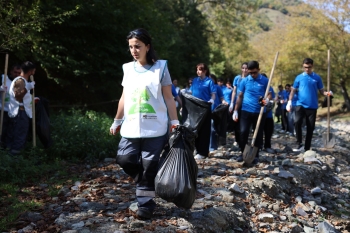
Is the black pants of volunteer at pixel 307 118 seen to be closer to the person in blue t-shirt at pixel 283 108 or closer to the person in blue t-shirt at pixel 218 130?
the person in blue t-shirt at pixel 218 130

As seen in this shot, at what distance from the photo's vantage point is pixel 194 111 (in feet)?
23.5

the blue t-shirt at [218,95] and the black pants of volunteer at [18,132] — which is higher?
the blue t-shirt at [218,95]

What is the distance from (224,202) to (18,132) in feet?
12.1

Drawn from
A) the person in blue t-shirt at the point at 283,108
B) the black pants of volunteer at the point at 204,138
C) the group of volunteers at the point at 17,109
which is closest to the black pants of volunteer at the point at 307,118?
the black pants of volunteer at the point at 204,138

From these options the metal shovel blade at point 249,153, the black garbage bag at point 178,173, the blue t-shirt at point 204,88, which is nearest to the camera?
the black garbage bag at point 178,173

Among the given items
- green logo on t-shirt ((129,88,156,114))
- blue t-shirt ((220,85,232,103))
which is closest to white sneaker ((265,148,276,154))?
blue t-shirt ((220,85,232,103))

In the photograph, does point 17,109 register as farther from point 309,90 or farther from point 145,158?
point 309,90

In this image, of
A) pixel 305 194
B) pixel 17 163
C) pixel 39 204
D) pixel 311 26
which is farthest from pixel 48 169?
pixel 311 26

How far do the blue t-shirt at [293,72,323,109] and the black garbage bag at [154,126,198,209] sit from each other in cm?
486

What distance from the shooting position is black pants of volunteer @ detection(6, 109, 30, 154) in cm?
653

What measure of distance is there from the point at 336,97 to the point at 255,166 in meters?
29.9

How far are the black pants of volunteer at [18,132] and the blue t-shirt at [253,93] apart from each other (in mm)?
3687

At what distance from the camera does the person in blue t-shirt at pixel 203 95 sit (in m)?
7.23

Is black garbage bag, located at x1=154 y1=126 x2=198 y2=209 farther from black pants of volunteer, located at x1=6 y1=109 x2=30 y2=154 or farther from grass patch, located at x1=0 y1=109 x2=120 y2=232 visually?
black pants of volunteer, located at x1=6 y1=109 x2=30 y2=154
